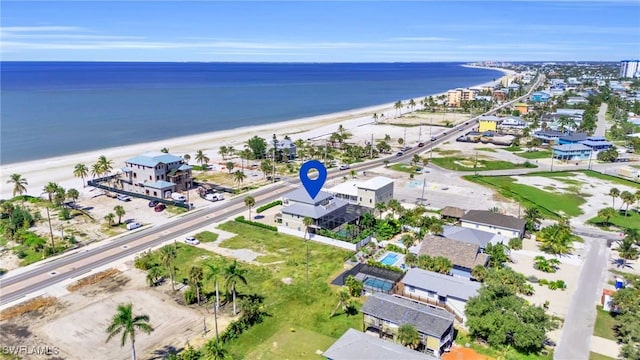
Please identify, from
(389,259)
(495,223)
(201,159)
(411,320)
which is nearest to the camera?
(411,320)

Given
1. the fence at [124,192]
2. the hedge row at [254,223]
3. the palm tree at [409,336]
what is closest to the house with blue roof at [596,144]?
the hedge row at [254,223]

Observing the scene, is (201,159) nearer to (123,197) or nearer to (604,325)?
(123,197)

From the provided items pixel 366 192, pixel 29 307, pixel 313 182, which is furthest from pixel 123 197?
pixel 366 192

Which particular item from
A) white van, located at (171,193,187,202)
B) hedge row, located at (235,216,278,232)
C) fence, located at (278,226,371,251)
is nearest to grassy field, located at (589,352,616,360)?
fence, located at (278,226,371,251)

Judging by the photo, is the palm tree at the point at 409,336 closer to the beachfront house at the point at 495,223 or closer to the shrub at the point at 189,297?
the shrub at the point at 189,297

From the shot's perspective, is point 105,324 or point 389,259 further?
point 389,259

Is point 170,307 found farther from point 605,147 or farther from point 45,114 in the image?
point 45,114
